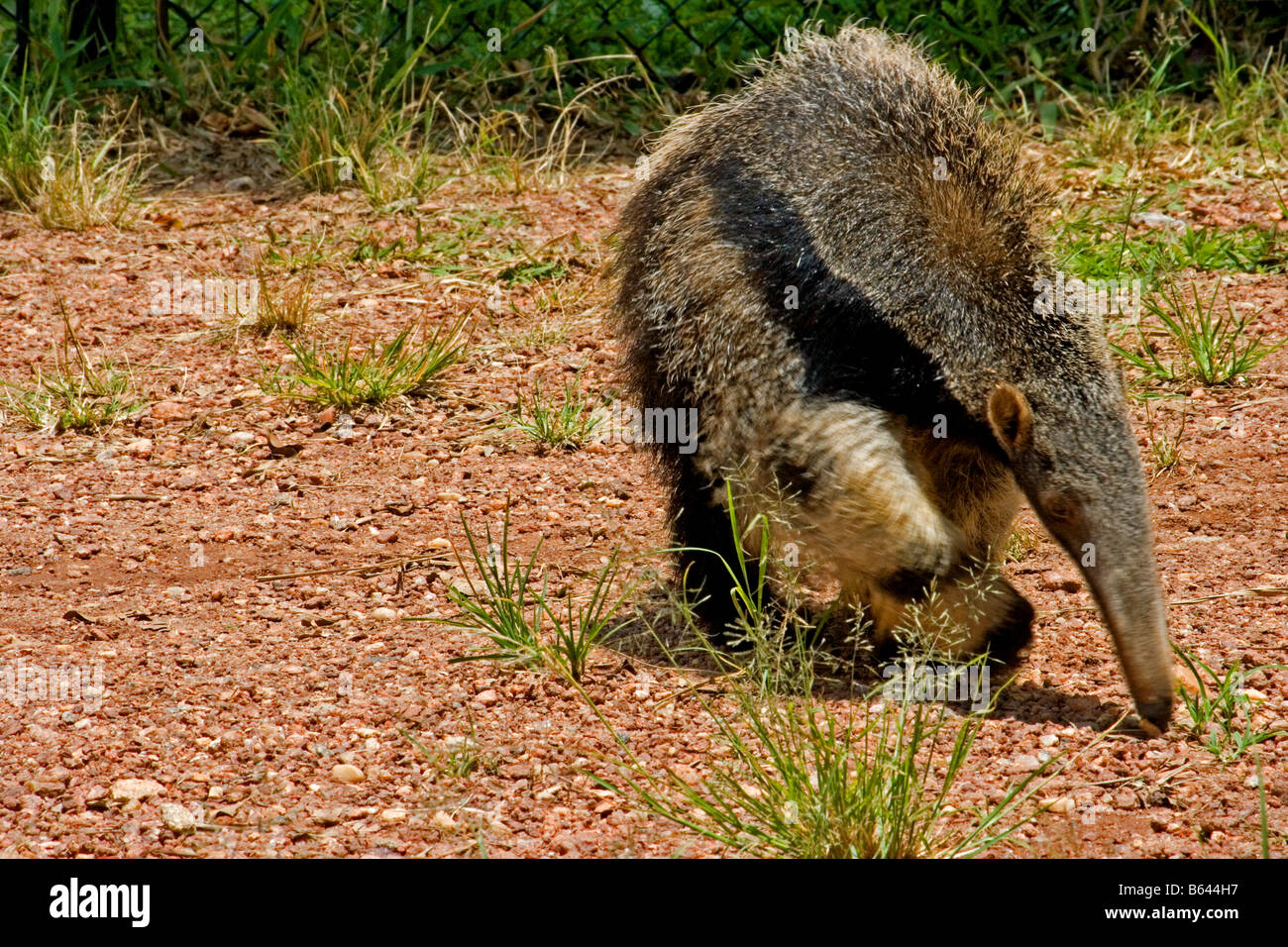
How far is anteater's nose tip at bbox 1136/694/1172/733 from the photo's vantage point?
361 centimetres

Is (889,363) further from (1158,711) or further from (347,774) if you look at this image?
(347,774)

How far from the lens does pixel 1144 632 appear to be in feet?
11.8

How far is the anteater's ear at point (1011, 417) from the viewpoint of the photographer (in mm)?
3785

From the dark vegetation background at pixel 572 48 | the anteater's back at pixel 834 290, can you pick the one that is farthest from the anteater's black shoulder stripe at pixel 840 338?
the dark vegetation background at pixel 572 48

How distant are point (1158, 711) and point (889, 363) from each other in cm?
111

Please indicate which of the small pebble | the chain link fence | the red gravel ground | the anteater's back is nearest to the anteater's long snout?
the red gravel ground

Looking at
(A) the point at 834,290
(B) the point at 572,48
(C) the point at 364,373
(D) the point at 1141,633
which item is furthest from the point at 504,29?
(D) the point at 1141,633

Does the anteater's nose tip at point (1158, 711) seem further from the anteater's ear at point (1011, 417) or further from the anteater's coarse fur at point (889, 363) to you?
the anteater's ear at point (1011, 417)

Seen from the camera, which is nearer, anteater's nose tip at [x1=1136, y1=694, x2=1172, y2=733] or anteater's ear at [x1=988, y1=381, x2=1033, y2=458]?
anteater's nose tip at [x1=1136, y1=694, x2=1172, y2=733]

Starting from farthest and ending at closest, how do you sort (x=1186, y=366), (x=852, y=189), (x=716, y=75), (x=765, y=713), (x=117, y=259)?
1. (x=716, y=75)
2. (x=117, y=259)
3. (x=1186, y=366)
4. (x=852, y=189)
5. (x=765, y=713)

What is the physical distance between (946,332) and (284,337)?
2877 mm

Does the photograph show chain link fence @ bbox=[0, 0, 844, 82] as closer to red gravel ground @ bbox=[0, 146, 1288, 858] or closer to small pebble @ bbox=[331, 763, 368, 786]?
red gravel ground @ bbox=[0, 146, 1288, 858]
